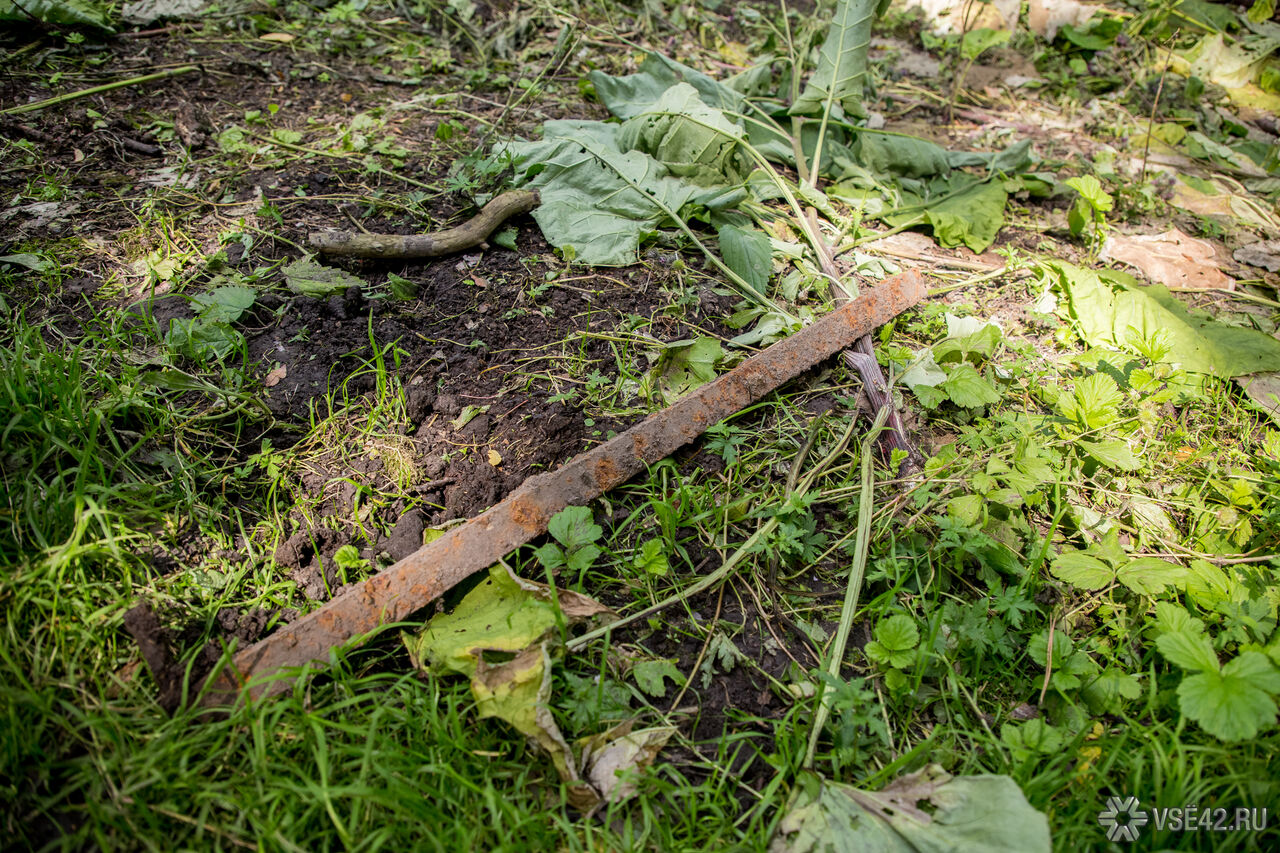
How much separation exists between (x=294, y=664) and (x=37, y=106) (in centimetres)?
282

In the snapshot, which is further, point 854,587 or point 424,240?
point 424,240

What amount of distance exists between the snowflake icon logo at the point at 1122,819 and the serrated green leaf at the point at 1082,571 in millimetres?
479

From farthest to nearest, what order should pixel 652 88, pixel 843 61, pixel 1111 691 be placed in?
1. pixel 652 88
2. pixel 843 61
3. pixel 1111 691

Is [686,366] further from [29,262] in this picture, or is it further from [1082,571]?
[29,262]

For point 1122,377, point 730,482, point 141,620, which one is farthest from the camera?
point 1122,377

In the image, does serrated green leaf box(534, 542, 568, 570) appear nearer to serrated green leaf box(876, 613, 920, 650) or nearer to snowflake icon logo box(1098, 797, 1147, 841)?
serrated green leaf box(876, 613, 920, 650)

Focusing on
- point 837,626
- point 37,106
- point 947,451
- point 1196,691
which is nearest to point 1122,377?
point 947,451

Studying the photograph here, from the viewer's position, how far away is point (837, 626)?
1.76m

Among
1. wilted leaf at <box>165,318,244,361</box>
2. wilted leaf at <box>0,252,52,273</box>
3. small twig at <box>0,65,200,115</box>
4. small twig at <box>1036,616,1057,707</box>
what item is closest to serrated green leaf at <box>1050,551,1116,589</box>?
small twig at <box>1036,616,1057,707</box>

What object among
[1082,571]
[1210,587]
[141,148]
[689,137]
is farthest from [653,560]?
[141,148]

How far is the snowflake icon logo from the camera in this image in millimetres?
1369

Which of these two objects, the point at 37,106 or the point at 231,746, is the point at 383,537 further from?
the point at 37,106

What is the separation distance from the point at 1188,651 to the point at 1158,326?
151cm

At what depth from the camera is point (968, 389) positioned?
7.07ft
